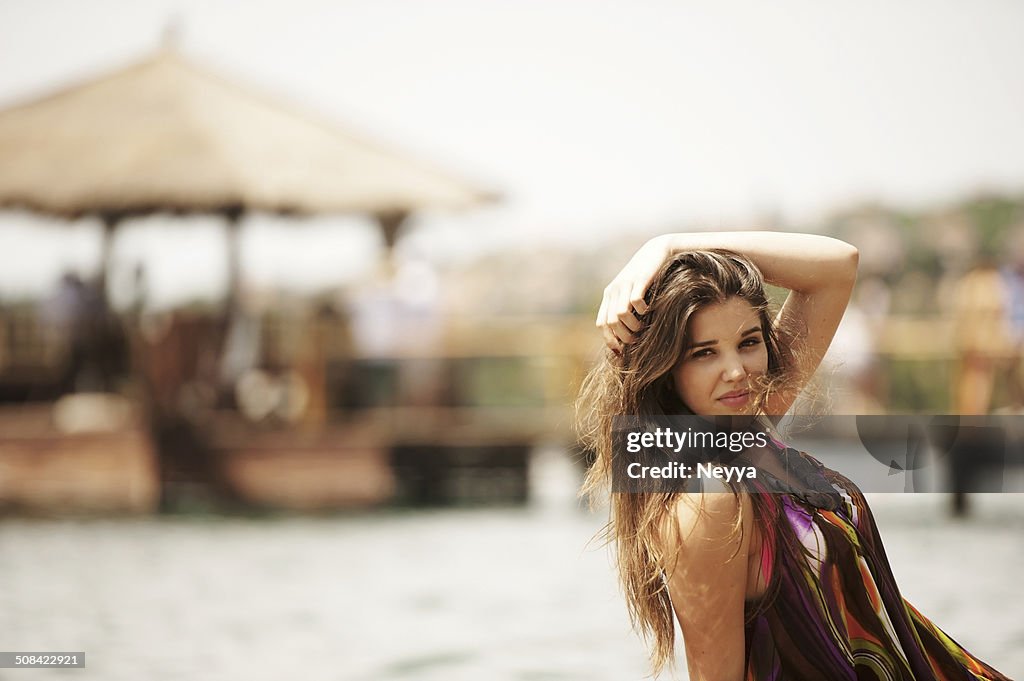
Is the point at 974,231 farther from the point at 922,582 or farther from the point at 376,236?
the point at 922,582

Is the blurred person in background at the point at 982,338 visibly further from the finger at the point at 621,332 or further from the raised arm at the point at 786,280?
the finger at the point at 621,332

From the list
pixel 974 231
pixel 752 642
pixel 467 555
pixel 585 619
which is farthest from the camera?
pixel 974 231

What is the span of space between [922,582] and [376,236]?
25.5 feet

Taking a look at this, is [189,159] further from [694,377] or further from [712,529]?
[712,529]

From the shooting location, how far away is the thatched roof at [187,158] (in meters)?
11.3

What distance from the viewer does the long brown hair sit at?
193cm

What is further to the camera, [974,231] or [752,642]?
[974,231]

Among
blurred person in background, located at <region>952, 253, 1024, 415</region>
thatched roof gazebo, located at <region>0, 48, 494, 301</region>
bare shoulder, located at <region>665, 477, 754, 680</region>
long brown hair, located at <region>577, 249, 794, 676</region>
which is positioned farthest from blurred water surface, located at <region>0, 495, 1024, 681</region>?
thatched roof gazebo, located at <region>0, 48, 494, 301</region>

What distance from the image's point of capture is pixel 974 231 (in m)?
30.0

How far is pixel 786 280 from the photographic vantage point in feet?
6.84

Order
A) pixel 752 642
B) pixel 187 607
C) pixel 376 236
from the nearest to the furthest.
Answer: pixel 752 642 < pixel 187 607 < pixel 376 236

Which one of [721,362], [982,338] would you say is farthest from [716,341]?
[982,338]

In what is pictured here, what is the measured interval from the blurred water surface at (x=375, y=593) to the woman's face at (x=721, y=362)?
9.30ft

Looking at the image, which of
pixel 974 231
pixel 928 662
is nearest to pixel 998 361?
pixel 928 662
